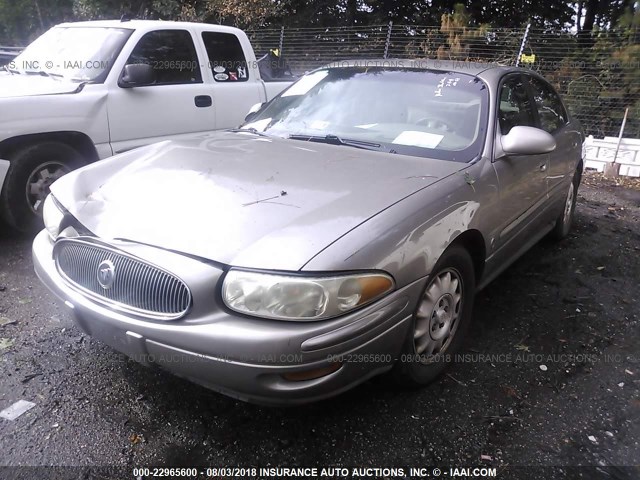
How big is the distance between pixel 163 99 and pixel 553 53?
7.82 m

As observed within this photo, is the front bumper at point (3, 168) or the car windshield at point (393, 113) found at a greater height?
the car windshield at point (393, 113)

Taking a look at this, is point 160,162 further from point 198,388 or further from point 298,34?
point 298,34

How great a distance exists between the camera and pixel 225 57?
5.87 meters

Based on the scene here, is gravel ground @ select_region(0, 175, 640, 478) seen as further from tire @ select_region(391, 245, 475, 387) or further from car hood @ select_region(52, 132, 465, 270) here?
car hood @ select_region(52, 132, 465, 270)

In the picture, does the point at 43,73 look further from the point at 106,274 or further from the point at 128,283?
the point at 128,283

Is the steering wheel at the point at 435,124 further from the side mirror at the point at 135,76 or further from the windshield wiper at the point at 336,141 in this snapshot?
the side mirror at the point at 135,76

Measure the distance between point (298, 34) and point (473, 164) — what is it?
11.9 meters

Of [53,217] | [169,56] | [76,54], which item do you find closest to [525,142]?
[53,217]

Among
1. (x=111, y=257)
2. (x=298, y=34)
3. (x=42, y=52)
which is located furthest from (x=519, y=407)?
(x=298, y=34)

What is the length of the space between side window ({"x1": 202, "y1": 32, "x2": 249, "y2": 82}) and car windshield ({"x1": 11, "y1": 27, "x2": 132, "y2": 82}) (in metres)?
0.94

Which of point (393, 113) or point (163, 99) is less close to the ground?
point (393, 113)

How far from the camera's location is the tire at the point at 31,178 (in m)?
4.24

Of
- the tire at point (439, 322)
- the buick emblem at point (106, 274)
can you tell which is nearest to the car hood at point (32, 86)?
the buick emblem at point (106, 274)

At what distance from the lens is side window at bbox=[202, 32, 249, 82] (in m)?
5.70
